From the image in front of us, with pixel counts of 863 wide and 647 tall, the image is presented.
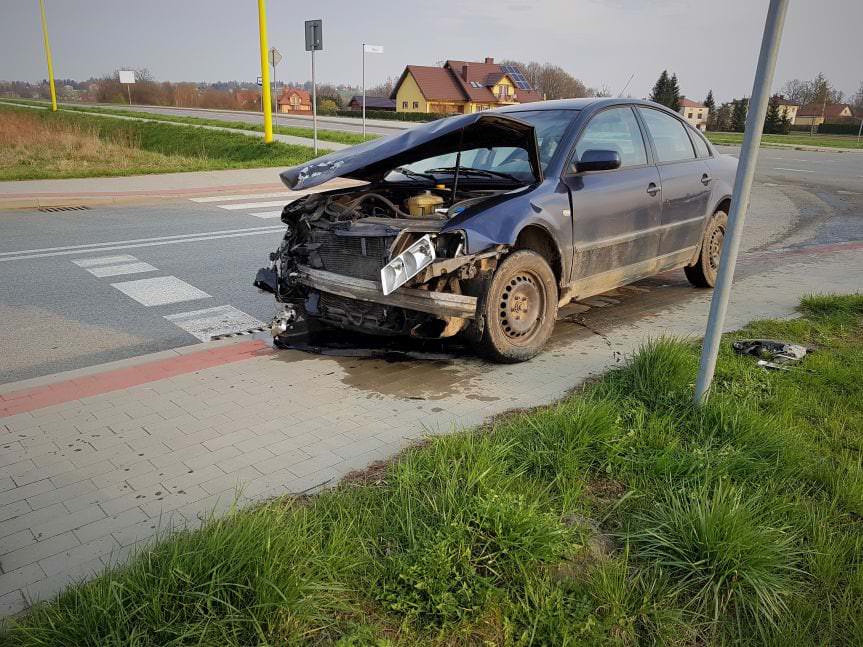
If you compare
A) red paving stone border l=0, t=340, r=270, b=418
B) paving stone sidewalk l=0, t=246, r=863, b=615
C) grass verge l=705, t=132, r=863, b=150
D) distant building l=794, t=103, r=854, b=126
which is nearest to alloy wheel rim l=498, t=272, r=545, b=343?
Answer: paving stone sidewalk l=0, t=246, r=863, b=615

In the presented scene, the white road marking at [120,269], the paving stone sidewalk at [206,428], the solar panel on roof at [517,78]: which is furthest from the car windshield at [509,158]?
the solar panel on roof at [517,78]

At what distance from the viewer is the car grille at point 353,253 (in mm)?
4672

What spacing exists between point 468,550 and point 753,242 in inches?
367

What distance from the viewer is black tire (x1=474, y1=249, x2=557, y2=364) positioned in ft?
15.2

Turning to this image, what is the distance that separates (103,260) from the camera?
859cm

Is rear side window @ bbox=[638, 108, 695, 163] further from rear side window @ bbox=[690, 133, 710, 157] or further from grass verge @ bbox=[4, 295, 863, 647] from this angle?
grass verge @ bbox=[4, 295, 863, 647]

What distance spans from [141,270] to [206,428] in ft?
15.9

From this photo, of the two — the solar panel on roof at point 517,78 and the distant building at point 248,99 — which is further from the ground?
the solar panel on roof at point 517,78

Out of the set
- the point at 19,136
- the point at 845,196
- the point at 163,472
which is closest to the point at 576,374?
the point at 163,472

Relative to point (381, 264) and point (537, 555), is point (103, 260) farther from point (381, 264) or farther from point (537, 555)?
point (537, 555)

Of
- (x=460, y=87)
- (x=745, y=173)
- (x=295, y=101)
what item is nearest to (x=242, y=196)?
(x=745, y=173)

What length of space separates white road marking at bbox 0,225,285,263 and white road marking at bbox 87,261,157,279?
1.11 meters

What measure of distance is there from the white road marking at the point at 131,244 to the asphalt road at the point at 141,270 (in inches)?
0.6

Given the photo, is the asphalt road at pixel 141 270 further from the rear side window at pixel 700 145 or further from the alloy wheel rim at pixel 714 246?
the rear side window at pixel 700 145
